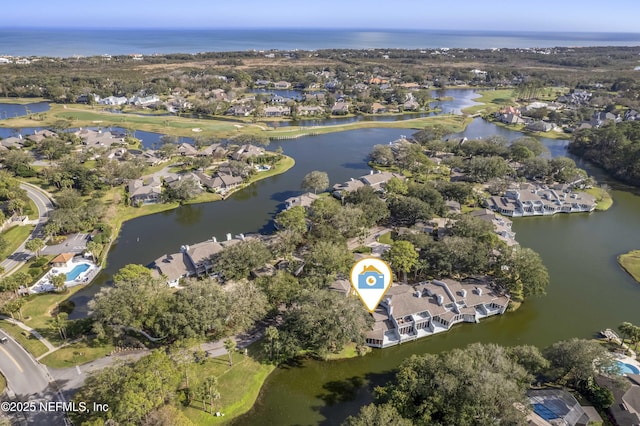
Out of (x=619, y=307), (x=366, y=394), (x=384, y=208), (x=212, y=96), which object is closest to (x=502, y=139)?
(x=384, y=208)

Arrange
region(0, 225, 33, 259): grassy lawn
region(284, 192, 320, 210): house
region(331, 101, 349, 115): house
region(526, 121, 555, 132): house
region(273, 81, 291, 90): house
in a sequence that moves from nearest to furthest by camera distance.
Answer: region(0, 225, 33, 259): grassy lawn → region(284, 192, 320, 210): house → region(526, 121, 555, 132): house → region(331, 101, 349, 115): house → region(273, 81, 291, 90): house

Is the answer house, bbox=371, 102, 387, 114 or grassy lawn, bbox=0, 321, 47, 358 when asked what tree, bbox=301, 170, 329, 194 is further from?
house, bbox=371, 102, 387, 114

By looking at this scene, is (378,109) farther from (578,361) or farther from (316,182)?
(578,361)

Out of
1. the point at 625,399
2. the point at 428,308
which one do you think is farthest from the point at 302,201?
the point at 625,399

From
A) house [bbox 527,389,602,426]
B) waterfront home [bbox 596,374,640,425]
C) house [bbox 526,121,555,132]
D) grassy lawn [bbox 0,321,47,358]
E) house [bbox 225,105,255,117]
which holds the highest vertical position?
house [bbox 225,105,255,117]

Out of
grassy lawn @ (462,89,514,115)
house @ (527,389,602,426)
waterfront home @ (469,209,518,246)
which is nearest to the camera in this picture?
house @ (527,389,602,426)

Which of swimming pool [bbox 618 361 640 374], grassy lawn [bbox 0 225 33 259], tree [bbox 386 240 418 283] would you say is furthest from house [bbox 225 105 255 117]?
swimming pool [bbox 618 361 640 374]

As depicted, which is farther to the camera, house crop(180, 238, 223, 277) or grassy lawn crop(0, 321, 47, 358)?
house crop(180, 238, 223, 277)
